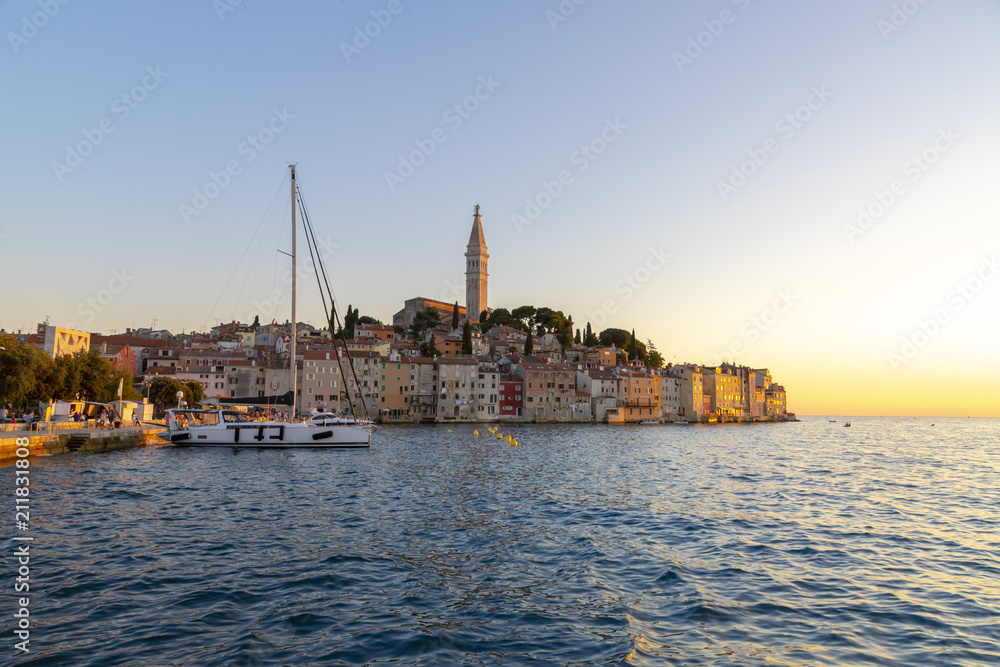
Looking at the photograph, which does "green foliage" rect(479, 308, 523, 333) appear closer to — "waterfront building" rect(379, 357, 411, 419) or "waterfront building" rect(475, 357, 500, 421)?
"waterfront building" rect(475, 357, 500, 421)

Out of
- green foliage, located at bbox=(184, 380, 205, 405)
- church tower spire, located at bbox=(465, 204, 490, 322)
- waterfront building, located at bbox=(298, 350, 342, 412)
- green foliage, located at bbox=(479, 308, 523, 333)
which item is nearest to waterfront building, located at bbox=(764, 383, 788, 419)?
green foliage, located at bbox=(479, 308, 523, 333)

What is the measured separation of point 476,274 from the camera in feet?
428

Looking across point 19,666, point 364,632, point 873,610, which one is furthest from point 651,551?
point 19,666

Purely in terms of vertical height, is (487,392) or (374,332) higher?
(374,332)

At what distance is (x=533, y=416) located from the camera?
81625mm

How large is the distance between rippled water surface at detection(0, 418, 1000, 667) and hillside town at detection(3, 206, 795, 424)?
2895 cm

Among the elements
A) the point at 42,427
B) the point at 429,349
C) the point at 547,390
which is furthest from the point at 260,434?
the point at 429,349

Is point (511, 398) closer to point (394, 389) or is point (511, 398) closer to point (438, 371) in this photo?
point (438, 371)

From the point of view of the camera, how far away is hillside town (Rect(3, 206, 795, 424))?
68125 mm

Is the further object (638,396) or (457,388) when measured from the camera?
(638,396)

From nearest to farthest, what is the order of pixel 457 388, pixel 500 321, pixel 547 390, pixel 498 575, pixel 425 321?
pixel 498 575 → pixel 457 388 → pixel 547 390 → pixel 425 321 → pixel 500 321

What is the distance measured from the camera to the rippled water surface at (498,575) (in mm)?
6707

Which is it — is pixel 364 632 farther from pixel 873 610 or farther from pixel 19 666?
pixel 873 610

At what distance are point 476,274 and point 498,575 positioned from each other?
400 ft
